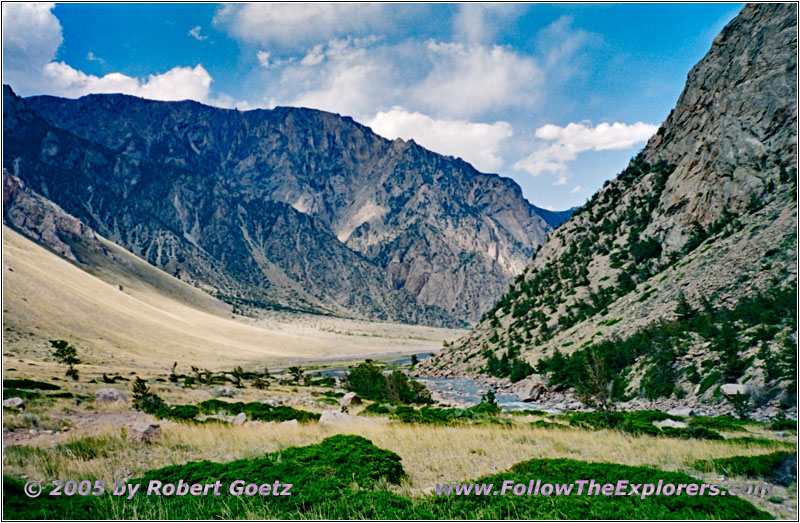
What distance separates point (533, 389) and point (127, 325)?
3096 inches

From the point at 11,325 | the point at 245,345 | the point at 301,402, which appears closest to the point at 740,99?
the point at 301,402

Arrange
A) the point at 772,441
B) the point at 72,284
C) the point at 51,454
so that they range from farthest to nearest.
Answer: the point at 72,284 → the point at 772,441 → the point at 51,454

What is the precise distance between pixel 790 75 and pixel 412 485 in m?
55.5

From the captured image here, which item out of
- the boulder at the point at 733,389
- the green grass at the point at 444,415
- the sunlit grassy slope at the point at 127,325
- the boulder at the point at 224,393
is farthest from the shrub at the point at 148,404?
the sunlit grassy slope at the point at 127,325

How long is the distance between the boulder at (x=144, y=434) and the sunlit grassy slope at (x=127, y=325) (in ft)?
131

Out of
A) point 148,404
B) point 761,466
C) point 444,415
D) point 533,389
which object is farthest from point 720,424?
point 148,404

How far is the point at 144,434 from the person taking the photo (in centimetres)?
1129

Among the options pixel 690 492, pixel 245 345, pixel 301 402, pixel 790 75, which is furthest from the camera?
pixel 245 345

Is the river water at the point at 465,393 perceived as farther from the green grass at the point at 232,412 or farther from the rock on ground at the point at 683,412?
the green grass at the point at 232,412

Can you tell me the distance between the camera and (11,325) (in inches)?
2260

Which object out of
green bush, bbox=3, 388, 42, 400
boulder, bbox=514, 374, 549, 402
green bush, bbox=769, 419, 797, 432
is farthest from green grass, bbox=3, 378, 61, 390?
green bush, bbox=769, 419, 797, 432

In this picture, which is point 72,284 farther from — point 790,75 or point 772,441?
point 790,75

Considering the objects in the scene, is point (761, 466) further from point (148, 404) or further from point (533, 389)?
point (533, 389)

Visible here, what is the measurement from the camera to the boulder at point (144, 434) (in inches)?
439
